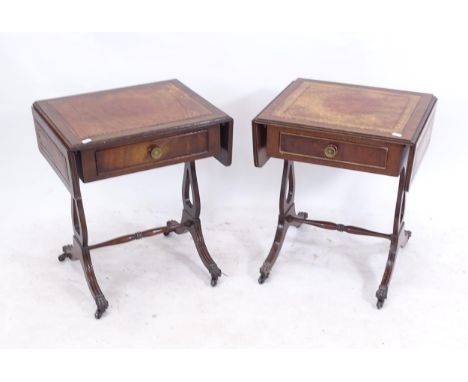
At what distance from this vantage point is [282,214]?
11.7 ft

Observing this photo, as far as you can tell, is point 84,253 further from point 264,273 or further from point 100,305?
point 264,273

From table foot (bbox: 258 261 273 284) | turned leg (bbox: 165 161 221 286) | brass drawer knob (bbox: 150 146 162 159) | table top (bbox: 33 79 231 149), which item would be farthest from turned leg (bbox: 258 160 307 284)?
brass drawer knob (bbox: 150 146 162 159)

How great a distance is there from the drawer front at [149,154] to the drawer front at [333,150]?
0.26m

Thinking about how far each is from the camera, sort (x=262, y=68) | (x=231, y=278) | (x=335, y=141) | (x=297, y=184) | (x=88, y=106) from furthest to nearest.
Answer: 1. (x=297, y=184)
2. (x=262, y=68)
3. (x=231, y=278)
4. (x=88, y=106)
5. (x=335, y=141)

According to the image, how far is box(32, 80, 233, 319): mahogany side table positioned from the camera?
2.88m

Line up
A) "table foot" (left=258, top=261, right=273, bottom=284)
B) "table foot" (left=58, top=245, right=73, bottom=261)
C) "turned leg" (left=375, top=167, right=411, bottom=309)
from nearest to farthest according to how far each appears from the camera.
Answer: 1. "turned leg" (left=375, top=167, right=411, bottom=309)
2. "table foot" (left=258, top=261, right=273, bottom=284)
3. "table foot" (left=58, top=245, right=73, bottom=261)

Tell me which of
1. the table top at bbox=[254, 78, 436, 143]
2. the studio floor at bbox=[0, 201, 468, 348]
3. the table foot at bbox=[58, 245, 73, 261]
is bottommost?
the studio floor at bbox=[0, 201, 468, 348]

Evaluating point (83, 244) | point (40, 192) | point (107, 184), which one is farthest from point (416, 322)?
point (40, 192)

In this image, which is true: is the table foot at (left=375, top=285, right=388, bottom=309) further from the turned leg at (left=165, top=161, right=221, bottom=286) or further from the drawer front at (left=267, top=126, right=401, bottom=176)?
the turned leg at (left=165, top=161, right=221, bottom=286)

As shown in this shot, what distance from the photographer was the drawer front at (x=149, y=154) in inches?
114

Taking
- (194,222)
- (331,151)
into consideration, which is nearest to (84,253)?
(194,222)

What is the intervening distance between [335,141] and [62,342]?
4.42 feet

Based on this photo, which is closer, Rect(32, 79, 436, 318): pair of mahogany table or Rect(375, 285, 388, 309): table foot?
Rect(32, 79, 436, 318): pair of mahogany table

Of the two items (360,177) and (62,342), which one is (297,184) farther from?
(62,342)
